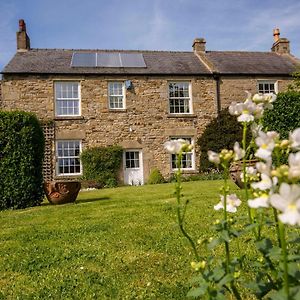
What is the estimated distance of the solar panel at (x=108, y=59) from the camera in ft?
66.7

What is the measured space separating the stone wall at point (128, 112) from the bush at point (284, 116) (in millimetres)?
6457

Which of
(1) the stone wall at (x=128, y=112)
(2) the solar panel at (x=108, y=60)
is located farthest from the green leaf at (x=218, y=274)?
(2) the solar panel at (x=108, y=60)

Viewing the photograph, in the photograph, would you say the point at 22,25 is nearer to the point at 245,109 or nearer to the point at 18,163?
the point at 18,163

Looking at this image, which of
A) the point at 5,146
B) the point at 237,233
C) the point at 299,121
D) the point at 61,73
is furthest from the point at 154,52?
the point at 237,233

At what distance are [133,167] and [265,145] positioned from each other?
18.1 meters

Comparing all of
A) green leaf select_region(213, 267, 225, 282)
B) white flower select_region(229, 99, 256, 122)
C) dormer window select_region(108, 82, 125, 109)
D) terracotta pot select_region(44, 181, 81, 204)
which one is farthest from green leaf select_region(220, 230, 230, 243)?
dormer window select_region(108, 82, 125, 109)

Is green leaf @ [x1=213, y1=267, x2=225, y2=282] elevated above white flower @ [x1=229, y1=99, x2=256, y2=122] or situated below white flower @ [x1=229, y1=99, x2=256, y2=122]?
below

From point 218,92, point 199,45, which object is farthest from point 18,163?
point 199,45

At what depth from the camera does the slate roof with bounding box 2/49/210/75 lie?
766 inches

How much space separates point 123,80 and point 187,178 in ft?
19.7

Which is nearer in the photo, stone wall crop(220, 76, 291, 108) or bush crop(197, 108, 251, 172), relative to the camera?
bush crop(197, 108, 251, 172)

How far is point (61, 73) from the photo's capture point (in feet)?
63.3

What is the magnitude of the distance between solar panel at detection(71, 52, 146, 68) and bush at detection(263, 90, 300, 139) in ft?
28.2

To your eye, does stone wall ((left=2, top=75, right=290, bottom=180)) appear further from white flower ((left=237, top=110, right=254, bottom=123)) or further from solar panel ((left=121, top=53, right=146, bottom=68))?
white flower ((left=237, top=110, right=254, bottom=123))
